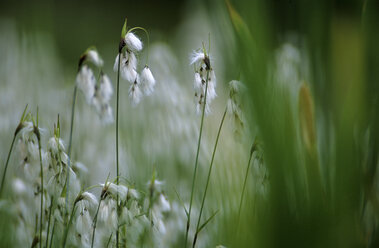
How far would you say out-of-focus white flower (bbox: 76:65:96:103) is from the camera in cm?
70

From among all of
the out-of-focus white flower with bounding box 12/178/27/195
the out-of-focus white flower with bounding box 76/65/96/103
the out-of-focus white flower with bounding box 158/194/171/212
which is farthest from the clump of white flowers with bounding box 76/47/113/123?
the out-of-focus white flower with bounding box 12/178/27/195

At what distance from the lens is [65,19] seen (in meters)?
6.18

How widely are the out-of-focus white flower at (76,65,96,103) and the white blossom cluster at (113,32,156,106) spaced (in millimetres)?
73

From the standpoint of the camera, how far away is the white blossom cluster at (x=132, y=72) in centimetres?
78

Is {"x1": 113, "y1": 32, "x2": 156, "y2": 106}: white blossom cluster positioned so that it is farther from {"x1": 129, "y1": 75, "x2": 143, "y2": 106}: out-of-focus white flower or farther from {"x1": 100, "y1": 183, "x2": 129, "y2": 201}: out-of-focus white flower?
{"x1": 100, "y1": 183, "x2": 129, "y2": 201}: out-of-focus white flower

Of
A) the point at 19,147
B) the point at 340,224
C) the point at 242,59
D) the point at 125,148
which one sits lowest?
the point at 340,224

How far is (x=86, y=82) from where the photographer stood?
0.71 metres

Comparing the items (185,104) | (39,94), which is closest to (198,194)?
(185,104)

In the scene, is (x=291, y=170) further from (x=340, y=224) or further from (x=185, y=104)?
(x=185, y=104)

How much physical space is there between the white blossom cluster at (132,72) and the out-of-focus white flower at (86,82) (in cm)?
7

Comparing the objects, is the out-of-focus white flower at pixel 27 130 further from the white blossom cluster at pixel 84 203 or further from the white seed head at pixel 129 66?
the white seed head at pixel 129 66

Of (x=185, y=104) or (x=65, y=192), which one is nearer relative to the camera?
(x=65, y=192)

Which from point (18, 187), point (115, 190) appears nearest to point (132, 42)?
point (115, 190)

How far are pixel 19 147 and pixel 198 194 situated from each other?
1.94ft
